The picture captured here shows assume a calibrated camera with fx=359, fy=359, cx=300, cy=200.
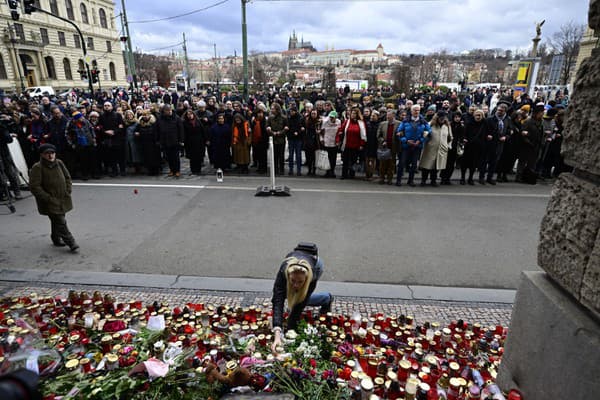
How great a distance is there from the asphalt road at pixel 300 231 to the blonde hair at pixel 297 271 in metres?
1.76

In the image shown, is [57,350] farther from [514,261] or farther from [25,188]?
[25,188]

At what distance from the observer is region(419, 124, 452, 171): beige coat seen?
8805mm

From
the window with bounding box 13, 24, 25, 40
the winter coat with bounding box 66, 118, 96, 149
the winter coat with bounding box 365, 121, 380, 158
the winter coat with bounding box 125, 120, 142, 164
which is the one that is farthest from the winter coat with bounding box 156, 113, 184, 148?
the window with bounding box 13, 24, 25, 40

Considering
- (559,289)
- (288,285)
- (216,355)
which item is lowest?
(216,355)

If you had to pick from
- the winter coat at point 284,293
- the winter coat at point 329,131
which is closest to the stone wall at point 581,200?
the winter coat at point 284,293

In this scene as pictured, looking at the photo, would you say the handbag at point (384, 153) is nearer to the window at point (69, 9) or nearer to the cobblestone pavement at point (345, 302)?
the cobblestone pavement at point (345, 302)

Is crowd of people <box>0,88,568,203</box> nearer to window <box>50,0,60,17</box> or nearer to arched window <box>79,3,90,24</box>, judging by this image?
window <box>50,0,60,17</box>

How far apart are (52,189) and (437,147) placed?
8000 mm

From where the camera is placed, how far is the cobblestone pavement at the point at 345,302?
3.98 m

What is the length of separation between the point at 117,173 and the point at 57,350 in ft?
29.0

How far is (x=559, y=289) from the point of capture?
2.10m

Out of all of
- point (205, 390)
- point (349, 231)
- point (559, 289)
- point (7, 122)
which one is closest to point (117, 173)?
point (7, 122)

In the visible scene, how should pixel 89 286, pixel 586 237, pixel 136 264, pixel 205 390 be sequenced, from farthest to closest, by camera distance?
pixel 136 264 → pixel 89 286 → pixel 205 390 → pixel 586 237

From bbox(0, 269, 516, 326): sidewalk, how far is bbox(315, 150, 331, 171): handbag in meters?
5.93
